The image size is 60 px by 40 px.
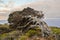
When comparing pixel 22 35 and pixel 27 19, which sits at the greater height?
pixel 27 19

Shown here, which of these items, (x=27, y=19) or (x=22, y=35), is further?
(x=27, y=19)

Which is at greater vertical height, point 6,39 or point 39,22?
point 39,22

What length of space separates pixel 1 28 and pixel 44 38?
774 cm

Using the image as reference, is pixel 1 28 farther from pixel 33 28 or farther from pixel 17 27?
pixel 33 28

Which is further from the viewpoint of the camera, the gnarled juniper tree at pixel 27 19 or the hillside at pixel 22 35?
the gnarled juniper tree at pixel 27 19

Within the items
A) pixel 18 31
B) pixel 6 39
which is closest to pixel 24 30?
pixel 18 31

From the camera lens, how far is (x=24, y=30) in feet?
110

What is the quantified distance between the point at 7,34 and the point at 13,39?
119 cm

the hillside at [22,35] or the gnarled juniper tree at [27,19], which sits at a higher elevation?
the gnarled juniper tree at [27,19]

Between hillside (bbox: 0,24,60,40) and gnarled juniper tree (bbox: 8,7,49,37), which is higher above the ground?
gnarled juniper tree (bbox: 8,7,49,37)

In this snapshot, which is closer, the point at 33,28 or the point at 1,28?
the point at 33,28

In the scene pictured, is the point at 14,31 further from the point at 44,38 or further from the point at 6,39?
the point at 44,38

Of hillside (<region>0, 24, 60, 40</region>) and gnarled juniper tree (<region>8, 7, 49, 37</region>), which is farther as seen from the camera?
gnarled juniper tree (<region>8, 7, 49, 37</region>)

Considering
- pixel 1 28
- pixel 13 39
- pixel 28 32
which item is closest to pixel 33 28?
Answer: pixel 28 32
